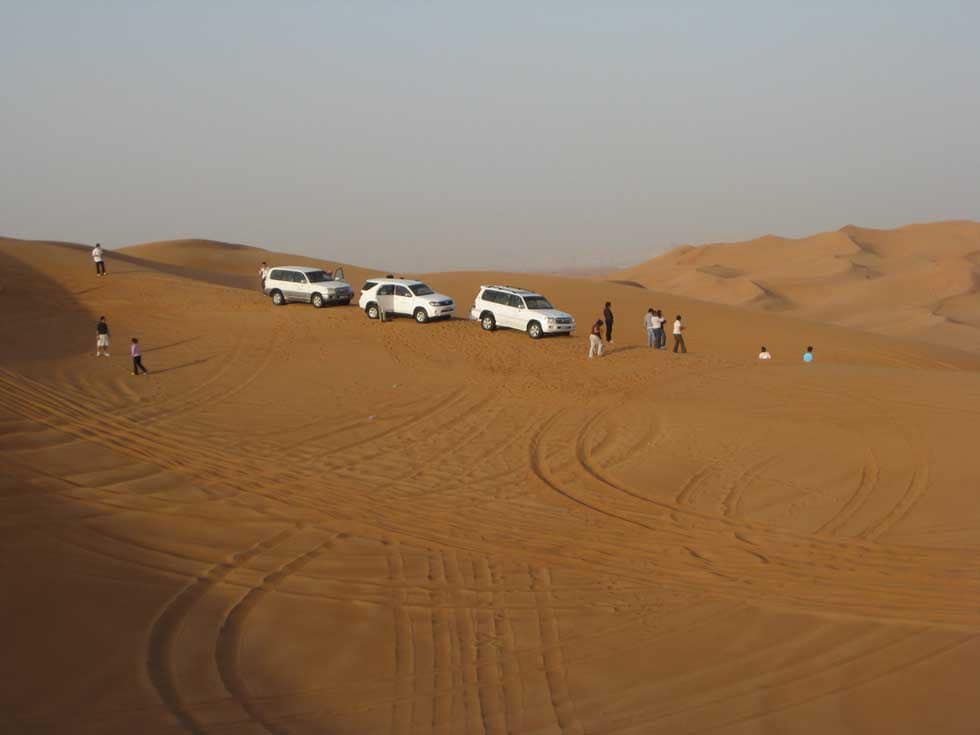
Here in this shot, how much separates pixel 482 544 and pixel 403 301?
790 inches

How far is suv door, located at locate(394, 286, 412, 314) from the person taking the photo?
3111 centimetres

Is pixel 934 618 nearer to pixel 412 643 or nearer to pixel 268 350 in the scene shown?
pixel 412 643

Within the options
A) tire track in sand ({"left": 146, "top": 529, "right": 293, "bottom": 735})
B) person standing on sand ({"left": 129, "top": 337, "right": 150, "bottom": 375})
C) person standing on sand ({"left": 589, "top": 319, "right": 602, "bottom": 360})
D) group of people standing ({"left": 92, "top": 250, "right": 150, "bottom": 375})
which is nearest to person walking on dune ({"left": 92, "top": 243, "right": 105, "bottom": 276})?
group of people standing ({"left": 92, "top": 250, "right": 150, "bottom": 375})

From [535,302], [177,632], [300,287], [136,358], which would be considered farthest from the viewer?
[300,287]

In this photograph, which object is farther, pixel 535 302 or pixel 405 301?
pixel 405 301

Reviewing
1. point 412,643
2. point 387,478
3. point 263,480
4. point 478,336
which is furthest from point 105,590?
point 478,336

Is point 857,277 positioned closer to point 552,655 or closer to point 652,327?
point 652,327

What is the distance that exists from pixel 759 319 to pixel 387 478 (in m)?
33.4

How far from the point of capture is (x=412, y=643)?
8922mm

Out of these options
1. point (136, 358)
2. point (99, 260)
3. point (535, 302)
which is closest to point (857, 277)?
point (535, 302)

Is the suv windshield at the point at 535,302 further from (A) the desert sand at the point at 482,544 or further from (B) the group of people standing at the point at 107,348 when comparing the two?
(B) the group of people standing at the point at 107,348

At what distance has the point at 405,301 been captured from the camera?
31.1 meters

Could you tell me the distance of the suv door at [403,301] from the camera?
31109mm

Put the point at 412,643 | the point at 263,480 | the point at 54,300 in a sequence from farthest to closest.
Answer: the point at 54,300, the point at 263,480, the point at 412,643
